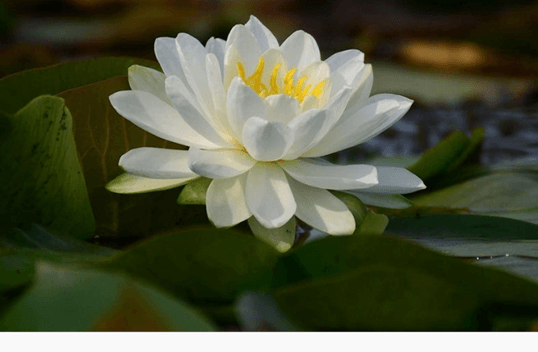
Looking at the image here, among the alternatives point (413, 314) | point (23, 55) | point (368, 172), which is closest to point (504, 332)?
point (413, 314)

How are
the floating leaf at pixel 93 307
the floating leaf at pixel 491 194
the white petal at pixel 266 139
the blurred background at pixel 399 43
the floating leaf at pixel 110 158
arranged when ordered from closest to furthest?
the floating leaf at pixel 93 307 → the white petal at pixel 266 139 → the floating leaf at pixel 110 158 → the floating leaf at pixel 491 194 → the blurred background at pixel 399 43

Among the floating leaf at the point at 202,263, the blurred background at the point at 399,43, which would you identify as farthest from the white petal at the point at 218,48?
the blurred background at the point at 399,43

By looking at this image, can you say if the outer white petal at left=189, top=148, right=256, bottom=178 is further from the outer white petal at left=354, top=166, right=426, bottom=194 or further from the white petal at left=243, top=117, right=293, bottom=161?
the outer white petal at left=354, top=166, right=426, bottom=194

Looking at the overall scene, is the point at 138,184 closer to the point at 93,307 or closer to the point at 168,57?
the point at 168,57

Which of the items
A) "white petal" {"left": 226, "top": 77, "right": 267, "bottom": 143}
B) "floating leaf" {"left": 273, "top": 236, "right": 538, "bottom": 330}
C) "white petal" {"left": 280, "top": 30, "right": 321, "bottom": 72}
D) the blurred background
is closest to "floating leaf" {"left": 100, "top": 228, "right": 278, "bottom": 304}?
"floating leaf" {"left": 273, "top": 236, "right": 538, "bottom": 330}

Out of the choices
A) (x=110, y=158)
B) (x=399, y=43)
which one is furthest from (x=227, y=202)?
(x=399, y=43)

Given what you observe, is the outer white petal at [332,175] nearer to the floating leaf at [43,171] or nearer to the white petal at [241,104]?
the white petal at [241,104]
